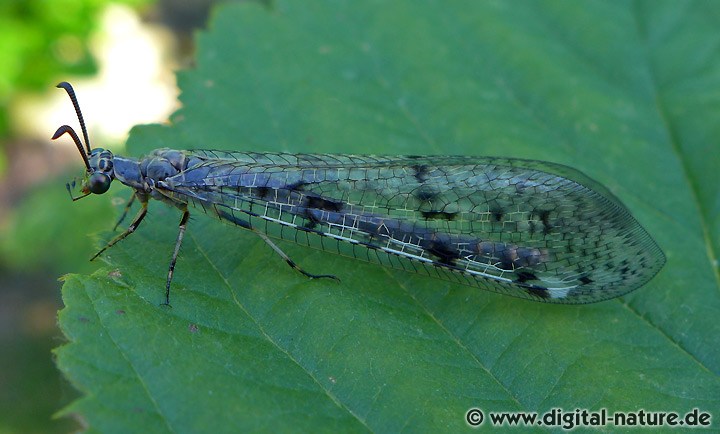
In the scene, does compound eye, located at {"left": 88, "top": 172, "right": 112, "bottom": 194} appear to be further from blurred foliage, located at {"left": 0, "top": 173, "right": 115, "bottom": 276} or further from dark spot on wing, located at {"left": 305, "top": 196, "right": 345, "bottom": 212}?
blurred foliage, located at {"left": 0, "top": 173, "right": 115, "bottom": 276}

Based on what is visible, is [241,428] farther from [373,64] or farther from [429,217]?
[373,64]

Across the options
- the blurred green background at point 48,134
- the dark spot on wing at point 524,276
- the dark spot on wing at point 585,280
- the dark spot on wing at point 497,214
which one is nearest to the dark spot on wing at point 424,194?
A: the dark spot on wing at point 497,214

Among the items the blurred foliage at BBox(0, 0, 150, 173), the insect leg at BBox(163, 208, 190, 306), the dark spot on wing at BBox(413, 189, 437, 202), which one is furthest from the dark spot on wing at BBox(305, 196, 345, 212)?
the blurred foliage at BBox(0, 0, 150, 173)

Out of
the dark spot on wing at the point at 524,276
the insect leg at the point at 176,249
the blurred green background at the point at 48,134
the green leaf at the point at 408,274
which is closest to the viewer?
the green leaf at the point at 408,274

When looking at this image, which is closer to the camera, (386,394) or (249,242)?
(386,394)

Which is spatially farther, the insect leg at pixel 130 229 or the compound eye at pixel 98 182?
the compound eye at pixel 98 182

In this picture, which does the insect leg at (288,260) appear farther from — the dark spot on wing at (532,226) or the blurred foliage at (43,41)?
the blurred foliage at (43,41)

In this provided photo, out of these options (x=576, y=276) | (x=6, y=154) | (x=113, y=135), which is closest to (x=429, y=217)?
(x=576, y=276)
